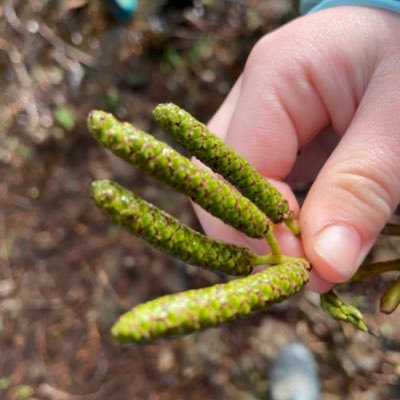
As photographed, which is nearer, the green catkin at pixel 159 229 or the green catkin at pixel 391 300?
the green catkin at pixel 159 229

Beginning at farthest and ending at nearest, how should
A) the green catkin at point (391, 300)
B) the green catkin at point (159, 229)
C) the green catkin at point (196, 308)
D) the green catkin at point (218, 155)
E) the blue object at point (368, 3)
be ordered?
the blue object at point (368, 3)
the green catkin at point (391, 300)
the green catkin at point (218, 155)
the green catkin at point (159, 229)
the green catkin at point (196, 308)

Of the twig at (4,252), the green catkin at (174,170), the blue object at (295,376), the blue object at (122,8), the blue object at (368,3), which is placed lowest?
the twig at (4,252)

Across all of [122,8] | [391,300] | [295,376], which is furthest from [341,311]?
[122,8]

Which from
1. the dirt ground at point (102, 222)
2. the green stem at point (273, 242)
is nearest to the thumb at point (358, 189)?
the green stem at point (273, 242)

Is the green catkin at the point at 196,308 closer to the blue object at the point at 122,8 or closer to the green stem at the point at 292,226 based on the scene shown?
the green stem at the point at 292,226

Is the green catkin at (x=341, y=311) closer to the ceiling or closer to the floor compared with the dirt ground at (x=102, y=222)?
closer to the ceiling

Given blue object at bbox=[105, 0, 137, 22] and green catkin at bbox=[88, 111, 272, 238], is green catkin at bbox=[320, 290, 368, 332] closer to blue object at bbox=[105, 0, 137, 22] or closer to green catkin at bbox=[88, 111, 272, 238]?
green catkin at bbox=[88, 111, 272, 238]
